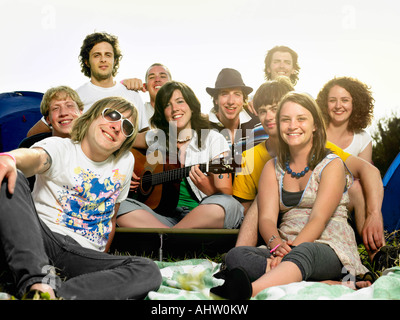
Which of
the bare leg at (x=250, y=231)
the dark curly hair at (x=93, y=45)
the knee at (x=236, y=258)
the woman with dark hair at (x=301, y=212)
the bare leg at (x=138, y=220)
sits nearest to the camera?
the woman with dark hair at (x=301, y=212)

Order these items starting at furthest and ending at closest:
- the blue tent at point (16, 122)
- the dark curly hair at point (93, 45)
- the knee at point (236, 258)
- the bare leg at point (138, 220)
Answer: the blue tent at point (16, 122)
the dark curly hair at point (93, 45)
the bare leg at point (138, 220)
the knee at point (236, 258)

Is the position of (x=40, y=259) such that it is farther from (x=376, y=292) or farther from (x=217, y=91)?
(x=217, y=91)

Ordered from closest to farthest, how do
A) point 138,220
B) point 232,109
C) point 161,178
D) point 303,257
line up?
1. point 303,257
2. point 138,220
3. point 161,178
4. point 232,109

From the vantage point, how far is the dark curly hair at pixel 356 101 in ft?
12.2

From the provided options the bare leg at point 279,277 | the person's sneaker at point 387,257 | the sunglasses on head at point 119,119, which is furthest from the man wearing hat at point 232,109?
the bare leg at point 279,277

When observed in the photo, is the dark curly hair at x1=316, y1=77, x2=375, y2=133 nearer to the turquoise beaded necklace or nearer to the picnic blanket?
the turquoise beaded necklace

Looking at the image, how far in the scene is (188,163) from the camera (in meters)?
3.73

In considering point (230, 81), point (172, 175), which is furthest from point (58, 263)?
point (230, 81)

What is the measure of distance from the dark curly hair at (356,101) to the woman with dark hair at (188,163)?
0.86m

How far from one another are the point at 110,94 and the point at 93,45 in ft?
1.93

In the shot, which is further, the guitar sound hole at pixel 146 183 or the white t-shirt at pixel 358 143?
the guitar sound hole at pixel 146 183

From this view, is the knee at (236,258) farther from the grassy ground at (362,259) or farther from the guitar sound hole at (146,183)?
the guitar sound hole at (146,183)

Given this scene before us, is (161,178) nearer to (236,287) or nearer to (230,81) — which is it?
(230,81)
